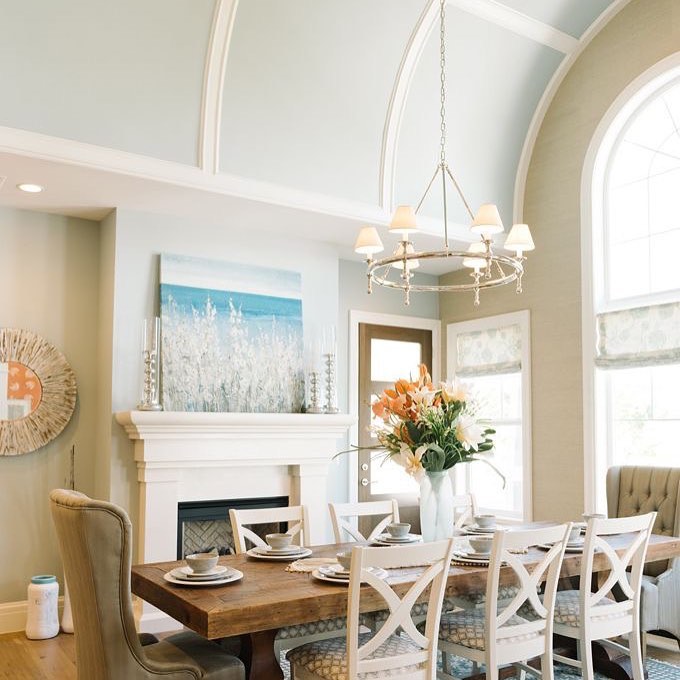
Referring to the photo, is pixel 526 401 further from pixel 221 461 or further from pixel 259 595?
pixel 259 595

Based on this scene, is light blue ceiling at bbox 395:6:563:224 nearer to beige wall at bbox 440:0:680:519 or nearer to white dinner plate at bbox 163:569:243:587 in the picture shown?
beige wall at bbox 440:0:680:519

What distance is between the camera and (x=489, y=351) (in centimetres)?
620

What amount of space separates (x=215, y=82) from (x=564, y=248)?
2695mm

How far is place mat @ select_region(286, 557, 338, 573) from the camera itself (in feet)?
9.71

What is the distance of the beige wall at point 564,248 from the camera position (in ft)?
17.3

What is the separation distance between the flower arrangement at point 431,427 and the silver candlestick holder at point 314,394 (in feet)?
6.42

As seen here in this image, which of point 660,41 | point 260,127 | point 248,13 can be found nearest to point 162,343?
point 260,127

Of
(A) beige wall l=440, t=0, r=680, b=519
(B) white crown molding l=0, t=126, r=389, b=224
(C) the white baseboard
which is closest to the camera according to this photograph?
(B) white crown molding l=0, t=126, r=389, b=224

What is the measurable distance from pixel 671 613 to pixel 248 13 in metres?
3.99

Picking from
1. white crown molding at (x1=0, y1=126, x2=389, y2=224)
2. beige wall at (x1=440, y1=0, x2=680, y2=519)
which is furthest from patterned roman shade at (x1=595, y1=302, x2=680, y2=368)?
white crown molding at (x1=0, y1=126, x2=389, y2=224)

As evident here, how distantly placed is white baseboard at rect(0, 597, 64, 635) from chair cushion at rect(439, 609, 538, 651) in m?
2.85

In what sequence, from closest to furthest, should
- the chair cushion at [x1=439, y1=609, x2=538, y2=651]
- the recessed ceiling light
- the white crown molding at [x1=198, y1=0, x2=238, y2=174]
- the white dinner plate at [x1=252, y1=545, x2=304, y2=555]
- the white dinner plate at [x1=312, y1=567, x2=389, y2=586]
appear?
1. the white dinner plate at [x1=312, y1=567, x2=389, y2=586]
2. the chair cushion at [x1=439, y1=609, x2=538, y2=651]
3. the white dinner plate at [x1=252, y1=545, x2=304, y2=555]
4. the white crown molding at [x1=198, y1=0, x2=238, y2=174]
5. the recessed ceiling light

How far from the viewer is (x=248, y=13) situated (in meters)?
4.40

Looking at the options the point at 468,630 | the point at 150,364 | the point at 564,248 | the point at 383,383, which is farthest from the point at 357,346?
the point at 468,630
